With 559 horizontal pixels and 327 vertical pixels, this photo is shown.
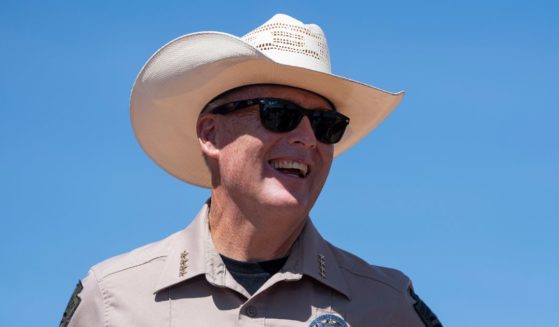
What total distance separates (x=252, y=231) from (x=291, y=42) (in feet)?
4.62

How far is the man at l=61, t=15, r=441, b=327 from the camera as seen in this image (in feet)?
21.6

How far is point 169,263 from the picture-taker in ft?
22.5

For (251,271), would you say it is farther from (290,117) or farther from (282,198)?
(290,117)

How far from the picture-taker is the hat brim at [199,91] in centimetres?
679

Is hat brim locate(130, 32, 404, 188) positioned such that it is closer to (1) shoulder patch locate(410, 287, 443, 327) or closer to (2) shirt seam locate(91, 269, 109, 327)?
(2) shirt seam locate(91, 269, 109, 327)

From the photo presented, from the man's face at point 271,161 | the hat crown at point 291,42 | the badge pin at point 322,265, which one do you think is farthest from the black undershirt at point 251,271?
the hat crown at point 291,42

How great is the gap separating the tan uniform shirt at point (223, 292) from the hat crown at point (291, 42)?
114cm

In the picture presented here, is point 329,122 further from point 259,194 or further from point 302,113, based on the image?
point 259,194

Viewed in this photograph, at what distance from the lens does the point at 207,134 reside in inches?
277

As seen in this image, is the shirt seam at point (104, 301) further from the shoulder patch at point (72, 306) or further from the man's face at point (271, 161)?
the man's face at point (271, 161)

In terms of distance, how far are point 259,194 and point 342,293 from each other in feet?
2.92

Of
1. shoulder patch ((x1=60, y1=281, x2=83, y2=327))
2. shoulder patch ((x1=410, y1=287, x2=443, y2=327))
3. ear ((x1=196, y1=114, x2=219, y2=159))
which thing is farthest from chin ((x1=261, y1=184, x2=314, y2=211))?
shoulder patch ((x1=60, y1=281, x2=83, y2=327))

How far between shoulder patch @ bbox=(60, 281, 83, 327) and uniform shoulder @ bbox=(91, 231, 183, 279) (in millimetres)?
165

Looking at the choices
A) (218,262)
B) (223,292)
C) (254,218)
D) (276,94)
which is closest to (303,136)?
(276,94)
